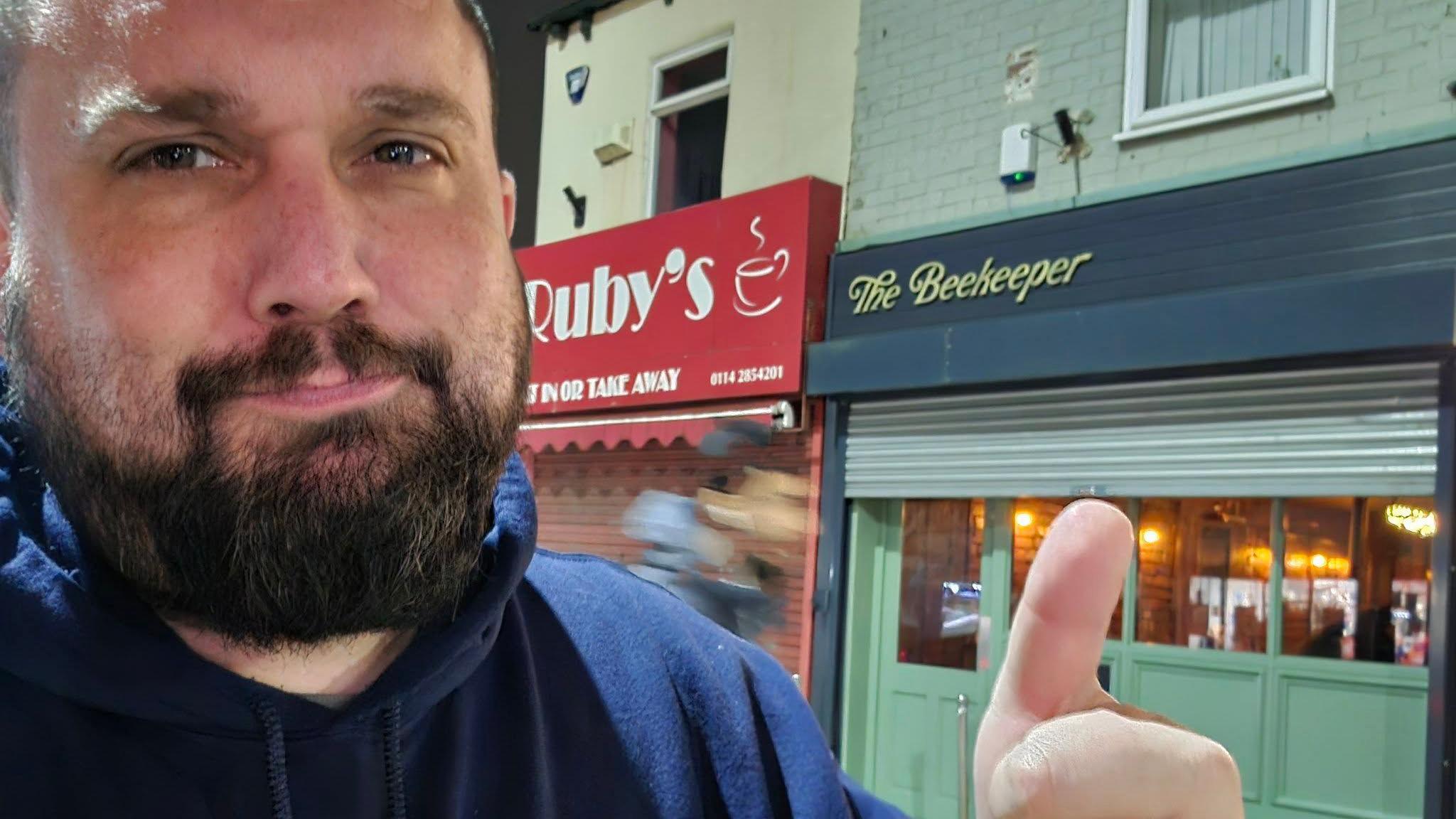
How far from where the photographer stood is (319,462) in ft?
1.90

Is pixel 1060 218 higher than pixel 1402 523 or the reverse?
higher

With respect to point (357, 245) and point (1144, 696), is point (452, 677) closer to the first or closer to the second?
point (357, 245)

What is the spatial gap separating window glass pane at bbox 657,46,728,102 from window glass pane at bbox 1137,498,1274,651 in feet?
6.75

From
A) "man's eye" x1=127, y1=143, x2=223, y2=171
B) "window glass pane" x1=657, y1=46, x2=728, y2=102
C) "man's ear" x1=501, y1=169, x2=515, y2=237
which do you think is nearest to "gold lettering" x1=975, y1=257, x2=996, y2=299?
"window glass pane" x1=657, y1=46, x2=728, y2=102

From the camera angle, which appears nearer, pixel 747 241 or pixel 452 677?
pixel 452 677

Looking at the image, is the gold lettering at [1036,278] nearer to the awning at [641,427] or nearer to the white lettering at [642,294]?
the awning at [641,427]

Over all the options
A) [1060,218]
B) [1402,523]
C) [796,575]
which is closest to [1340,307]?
[1402,523]

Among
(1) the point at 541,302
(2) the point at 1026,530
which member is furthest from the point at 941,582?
(1) the point at 541,302

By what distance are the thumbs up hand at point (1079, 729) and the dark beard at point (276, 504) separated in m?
0.30

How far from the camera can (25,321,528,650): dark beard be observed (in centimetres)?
57

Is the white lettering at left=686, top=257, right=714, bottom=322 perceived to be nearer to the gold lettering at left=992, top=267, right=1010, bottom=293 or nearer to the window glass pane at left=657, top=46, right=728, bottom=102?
the window glass pane at left=657, top=46, right=728, bottom=102

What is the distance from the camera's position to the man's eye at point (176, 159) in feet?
1.98

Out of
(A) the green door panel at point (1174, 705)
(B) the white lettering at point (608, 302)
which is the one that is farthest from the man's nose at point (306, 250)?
(B) the white lettering at point (608, 302)

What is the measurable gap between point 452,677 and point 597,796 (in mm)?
122
